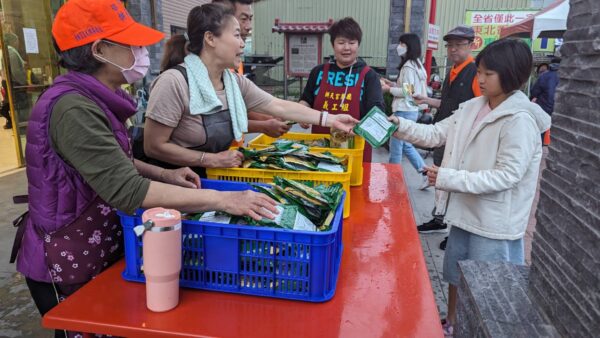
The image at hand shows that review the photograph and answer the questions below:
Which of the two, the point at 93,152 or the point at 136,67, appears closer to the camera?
the point at 93,152

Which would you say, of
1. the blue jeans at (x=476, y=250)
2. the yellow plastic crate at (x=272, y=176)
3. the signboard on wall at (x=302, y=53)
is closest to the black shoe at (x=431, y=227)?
the blue jeans at (x=476, y=250)

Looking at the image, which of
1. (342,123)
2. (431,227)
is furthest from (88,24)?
(431,227)

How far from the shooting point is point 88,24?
1.49 meters

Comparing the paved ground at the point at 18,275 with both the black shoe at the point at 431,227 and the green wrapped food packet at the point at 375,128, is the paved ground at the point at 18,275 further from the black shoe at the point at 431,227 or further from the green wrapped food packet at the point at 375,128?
the green wrapped food packet at the point at 375,128

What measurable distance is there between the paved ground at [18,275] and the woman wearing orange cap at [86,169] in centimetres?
148

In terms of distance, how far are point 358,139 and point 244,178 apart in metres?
0.87

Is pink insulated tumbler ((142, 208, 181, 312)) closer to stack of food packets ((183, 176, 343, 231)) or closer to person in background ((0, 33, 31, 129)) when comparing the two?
stack of food packets ((183, 176, 343, 231))

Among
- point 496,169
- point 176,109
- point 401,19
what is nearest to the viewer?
point 176,109

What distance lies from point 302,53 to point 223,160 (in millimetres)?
9410

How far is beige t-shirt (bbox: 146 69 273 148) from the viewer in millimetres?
1963

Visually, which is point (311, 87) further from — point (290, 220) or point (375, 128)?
point (290, 220)

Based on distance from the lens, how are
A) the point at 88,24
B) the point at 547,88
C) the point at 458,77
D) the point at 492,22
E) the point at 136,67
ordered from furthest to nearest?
the point at 492,22, the point at 547,88, the point at 458,77, the point at 136,67, the point at 88,24

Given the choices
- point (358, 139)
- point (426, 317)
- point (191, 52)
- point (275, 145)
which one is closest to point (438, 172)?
point (358, 139)

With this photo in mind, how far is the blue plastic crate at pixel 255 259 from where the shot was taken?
132 centimetres
